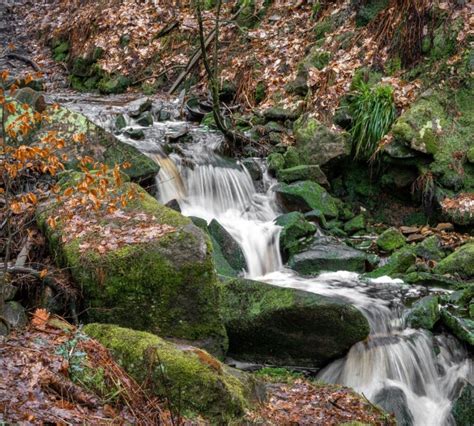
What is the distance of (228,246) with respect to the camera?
8.62 meters

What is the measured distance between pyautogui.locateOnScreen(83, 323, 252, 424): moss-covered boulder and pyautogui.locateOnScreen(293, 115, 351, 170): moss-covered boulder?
6589 mm

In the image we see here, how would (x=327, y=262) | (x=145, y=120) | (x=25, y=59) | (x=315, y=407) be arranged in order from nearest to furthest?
(x=315, y=407), (x=327, y=262), (x=145, y=120), (x=25, y=59)

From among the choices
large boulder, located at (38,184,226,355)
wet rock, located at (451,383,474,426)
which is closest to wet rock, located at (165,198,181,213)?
large boulder, located at (38,184,226,355)

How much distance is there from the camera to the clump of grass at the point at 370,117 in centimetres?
1026

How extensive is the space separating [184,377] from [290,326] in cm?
243

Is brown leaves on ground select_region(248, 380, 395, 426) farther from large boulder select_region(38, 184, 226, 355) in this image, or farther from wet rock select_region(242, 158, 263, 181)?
wet rock select_region(242, 158, 263, 181)

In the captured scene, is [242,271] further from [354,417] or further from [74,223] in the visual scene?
[354,417]

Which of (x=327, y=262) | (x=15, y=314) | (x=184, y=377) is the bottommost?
(x=327, y=262)

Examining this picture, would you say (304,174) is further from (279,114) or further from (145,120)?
(145,120)

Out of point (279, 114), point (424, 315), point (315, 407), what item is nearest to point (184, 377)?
point (315, 407)

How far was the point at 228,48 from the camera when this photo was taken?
14.3 metres

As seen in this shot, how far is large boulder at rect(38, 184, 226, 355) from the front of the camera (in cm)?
559

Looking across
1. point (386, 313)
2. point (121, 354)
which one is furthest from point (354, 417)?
point (386, 313)

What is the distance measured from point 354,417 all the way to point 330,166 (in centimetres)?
619
